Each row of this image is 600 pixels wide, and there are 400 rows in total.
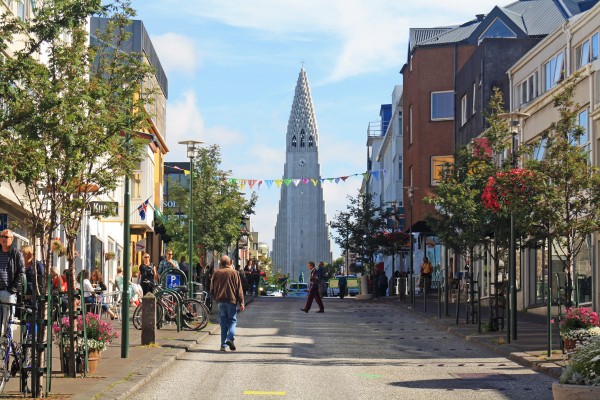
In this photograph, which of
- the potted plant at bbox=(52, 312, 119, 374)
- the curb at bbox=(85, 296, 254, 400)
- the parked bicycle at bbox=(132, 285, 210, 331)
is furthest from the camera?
the parked bicycle at bbox=(132, 285, 210, 331)

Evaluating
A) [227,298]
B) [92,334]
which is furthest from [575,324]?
[92,334]

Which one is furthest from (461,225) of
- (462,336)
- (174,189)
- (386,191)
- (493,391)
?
(386,191)

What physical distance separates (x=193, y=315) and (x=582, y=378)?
58.7 ft

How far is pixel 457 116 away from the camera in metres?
54.1

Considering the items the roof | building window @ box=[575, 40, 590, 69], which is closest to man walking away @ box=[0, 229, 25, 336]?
building window @ box=[575, 40, 590, 69]

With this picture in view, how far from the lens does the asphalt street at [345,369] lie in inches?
589

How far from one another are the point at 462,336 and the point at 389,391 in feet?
38.5

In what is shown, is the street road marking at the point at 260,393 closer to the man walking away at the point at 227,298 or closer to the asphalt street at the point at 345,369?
the asphalt street at the point at 345,369

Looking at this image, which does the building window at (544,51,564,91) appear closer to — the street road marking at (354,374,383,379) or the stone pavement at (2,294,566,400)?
the stone pavement at (2,294,566,400)

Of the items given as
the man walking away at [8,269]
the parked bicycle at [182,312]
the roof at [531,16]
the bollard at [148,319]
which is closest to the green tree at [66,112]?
the man walking away at [8,269]

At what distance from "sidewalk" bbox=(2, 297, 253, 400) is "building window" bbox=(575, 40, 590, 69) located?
45.9 feet

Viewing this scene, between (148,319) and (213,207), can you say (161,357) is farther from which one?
(213,207)

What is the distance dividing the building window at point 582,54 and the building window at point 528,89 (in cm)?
534

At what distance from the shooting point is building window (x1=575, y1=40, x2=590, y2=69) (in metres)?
32.9
